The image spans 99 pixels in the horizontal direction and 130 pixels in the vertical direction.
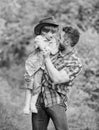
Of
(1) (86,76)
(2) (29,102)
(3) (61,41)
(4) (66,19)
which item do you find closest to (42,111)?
(2) (29,102)

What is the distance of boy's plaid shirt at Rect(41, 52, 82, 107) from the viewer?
3.90 m

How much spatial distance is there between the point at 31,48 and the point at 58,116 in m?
8.64

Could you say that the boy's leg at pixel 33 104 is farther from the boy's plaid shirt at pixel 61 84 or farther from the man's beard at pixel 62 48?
the man's beard at pixel 62 48

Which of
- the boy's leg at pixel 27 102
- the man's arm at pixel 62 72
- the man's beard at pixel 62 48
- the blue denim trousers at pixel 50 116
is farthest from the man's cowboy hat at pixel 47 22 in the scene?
the blue denim trousers at pixel 50 116

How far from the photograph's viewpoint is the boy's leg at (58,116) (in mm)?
3889

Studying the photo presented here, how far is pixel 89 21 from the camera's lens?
13.3 metres

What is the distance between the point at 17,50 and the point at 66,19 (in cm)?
214

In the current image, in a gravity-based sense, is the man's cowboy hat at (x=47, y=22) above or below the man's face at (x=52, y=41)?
above

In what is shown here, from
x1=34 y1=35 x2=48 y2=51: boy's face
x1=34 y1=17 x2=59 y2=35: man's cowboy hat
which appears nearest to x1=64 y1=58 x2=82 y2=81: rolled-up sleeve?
x1=34 y1=35 x2=48 y2=51: boy's face

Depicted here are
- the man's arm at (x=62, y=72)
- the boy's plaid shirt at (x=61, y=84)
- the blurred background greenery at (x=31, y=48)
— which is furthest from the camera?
the blurred background greenery at (x=31, y=48)

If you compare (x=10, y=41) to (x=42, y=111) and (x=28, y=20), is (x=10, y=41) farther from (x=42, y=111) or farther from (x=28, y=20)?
(x=42, y=111)

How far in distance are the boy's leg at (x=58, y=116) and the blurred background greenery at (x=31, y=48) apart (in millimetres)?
3435

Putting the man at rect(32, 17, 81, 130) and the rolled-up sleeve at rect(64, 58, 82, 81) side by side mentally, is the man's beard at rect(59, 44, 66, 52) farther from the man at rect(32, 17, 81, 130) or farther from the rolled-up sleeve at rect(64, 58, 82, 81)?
the rolled-up sleeve at rect(64, 58, 82, 81)

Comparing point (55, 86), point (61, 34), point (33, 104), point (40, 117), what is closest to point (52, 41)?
point (61, 34)
